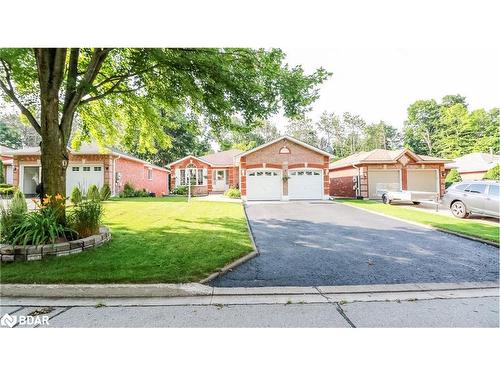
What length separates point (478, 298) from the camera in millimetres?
3551

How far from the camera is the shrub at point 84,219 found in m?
5.52

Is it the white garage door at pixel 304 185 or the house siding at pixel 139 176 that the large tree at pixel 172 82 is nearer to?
the white garage door at pixel 304 185

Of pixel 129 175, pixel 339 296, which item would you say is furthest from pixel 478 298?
pixel 129 175

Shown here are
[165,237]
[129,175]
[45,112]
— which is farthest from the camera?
[129,175]

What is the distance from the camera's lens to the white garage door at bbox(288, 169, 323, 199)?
1738 centimetres

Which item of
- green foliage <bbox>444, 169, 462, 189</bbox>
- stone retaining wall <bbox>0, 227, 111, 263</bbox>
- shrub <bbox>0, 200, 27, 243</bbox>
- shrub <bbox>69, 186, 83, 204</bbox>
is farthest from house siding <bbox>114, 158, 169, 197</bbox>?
green foliage <bbox>444, 169, 462, 189</bbox>

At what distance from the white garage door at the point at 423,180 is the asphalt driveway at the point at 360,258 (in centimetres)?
1128

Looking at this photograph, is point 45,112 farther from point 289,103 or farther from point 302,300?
point 302,300

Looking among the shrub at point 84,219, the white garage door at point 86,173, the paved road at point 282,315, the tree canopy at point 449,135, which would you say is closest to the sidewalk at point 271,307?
the paved road at point 282,315

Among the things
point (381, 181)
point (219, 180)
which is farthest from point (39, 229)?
point (219, 180)

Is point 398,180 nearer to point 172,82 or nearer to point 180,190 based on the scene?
point 172,82

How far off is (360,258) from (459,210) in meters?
5.39

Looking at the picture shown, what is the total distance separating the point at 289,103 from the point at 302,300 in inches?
167

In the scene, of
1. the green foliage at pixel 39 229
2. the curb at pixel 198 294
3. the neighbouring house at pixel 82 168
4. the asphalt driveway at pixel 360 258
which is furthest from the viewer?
the neighbouring house at pixel 82 168
